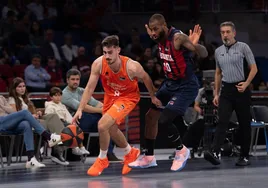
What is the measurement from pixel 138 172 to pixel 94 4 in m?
10.6

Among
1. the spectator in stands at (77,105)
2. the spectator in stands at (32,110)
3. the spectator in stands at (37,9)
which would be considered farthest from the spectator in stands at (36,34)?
the spectator in stands at (32,110)

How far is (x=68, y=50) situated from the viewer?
1755cm

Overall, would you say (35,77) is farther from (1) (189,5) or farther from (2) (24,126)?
(1) (189,5)

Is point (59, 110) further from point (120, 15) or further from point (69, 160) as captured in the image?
point (120, 15)

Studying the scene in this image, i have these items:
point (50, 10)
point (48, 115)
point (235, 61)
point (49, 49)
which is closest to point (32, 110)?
point (48, 115)

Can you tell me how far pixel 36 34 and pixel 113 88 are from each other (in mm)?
8619

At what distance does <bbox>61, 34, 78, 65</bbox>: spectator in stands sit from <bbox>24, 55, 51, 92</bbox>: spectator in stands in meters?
1.95

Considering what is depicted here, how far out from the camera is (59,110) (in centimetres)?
1188

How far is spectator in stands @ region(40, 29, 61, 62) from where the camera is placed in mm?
17125

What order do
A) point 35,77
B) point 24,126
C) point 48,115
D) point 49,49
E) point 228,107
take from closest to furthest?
point 228,107 < point 24,126 < point 48,115 < point 35,77 < point 49,49

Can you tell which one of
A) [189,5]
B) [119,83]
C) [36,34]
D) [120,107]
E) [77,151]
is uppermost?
[189,5]

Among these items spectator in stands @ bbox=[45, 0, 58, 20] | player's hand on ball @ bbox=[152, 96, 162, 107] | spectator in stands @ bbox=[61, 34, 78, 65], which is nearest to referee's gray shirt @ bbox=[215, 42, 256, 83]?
player's hand on ball @ bbox=[152, 96, 162, 107]

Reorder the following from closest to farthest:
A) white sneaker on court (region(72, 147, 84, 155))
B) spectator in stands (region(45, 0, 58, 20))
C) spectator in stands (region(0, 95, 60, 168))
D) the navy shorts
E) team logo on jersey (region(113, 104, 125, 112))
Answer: team logo on jersey (region(113, 104, 125, 112)) → the navy shorts → spectator in stands (region(0, 95, 60, 168)) → white sneaker on court (region(72, 147, 84, 155)) → spectator in stands (region(45, 0, 58, 20))

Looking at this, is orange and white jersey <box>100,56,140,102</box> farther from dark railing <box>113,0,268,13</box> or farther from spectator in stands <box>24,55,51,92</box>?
dark railing <box>113,0,268,13</box>
